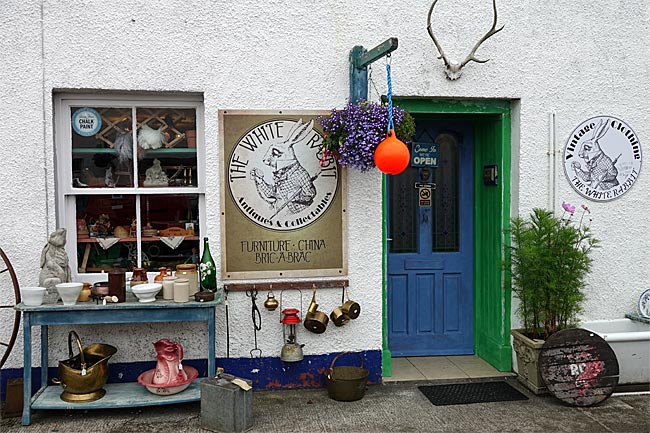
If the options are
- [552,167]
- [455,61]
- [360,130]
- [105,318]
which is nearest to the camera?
[105,318]

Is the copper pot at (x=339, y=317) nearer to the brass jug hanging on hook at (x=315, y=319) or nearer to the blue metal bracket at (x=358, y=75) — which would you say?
the brass jug hanging on hook at (x=315, y=319)

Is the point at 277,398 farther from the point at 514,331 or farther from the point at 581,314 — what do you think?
the point at 581,314

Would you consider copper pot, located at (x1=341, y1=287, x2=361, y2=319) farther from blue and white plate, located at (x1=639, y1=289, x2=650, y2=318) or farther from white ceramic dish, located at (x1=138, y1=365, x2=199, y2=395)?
blue and white plate, located at (x1=639, y1=289, x2=650, y2=318)

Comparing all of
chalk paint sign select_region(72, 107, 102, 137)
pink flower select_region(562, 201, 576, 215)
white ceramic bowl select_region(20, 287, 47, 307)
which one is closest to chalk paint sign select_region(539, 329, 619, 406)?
pink flower select_region(562, 201, 576, 215)

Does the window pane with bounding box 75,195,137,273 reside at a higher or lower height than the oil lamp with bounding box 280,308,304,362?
higher

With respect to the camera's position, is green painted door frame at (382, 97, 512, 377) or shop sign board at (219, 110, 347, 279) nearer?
shop sign board at (219, 110, 347, 279)

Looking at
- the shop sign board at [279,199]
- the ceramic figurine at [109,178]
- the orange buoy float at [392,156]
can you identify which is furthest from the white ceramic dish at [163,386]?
the orange buoy float at [392,156]

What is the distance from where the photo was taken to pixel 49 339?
203 inches

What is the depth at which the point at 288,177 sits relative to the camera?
539 cm

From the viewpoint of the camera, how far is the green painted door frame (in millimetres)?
5660

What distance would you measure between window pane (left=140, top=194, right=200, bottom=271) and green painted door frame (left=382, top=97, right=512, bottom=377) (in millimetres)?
1662

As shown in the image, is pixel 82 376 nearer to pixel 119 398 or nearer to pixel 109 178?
pixel 119 398

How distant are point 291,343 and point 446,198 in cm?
214

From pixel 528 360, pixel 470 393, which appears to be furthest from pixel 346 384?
pixel 528 360
